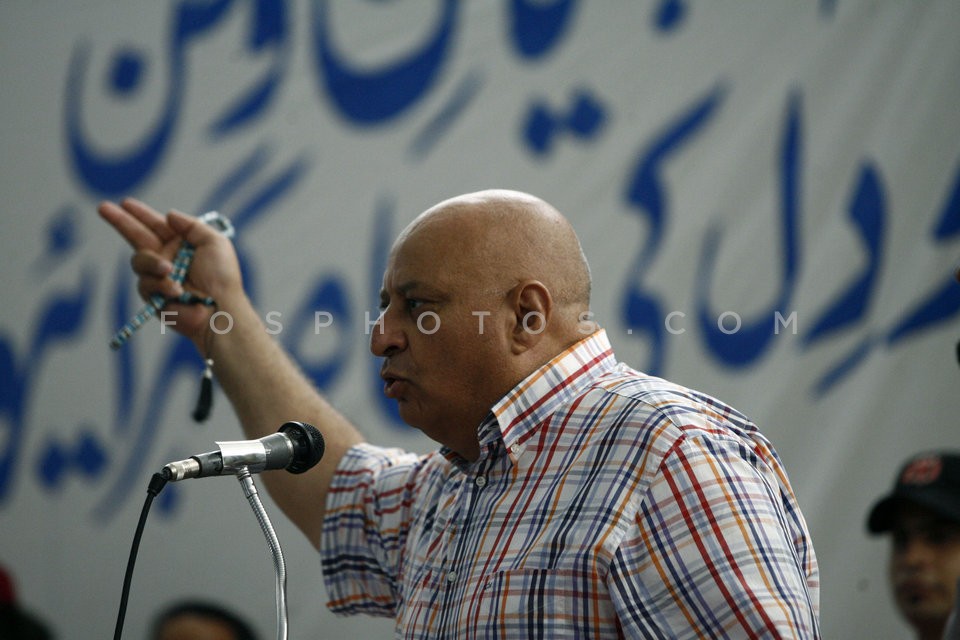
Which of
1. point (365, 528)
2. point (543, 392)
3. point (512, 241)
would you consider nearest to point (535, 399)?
point (543, 392)

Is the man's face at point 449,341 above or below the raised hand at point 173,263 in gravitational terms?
below

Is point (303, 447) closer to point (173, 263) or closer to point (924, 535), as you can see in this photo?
point (173, 263)

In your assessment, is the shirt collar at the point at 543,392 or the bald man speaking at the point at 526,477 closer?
the bald man speaking at the point at 526,477

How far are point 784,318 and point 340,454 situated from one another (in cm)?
134

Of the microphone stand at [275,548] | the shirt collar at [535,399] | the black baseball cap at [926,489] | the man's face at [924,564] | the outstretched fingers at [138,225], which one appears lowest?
the man's face at [924,564]

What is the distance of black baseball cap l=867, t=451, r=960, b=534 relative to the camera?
2.25 metres

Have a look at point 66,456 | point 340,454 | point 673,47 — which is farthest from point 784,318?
point 66,456

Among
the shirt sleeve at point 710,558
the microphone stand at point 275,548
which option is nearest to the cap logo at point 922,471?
the shirt sleeve at point 710,558

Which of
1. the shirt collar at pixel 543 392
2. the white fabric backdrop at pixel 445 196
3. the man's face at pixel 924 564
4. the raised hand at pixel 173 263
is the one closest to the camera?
the shirt collar at pixel 543 392

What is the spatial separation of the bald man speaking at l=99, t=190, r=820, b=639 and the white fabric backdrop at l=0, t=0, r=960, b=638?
3.09 ft

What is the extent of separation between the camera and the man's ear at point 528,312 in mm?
1414

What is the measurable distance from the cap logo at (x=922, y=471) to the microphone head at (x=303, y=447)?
1.68m

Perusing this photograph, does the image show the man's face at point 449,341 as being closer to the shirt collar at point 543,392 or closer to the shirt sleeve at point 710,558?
the shirt collar at point 543,392

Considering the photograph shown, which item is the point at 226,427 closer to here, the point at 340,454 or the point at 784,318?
the point at 340,454
